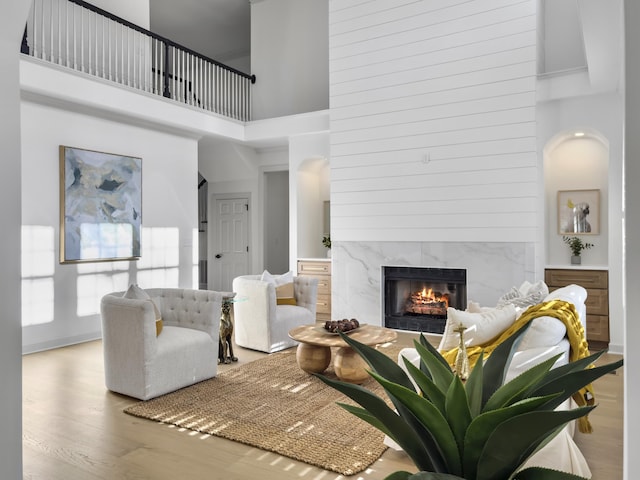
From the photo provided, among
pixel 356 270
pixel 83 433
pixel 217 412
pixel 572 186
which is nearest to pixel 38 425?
pixel 83 433

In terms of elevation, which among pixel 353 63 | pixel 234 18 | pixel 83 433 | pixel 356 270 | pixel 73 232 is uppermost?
pixel 234 18

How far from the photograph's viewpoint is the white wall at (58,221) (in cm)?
551

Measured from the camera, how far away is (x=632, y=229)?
1.13m

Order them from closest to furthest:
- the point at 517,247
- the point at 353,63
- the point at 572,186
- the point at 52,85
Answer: the point at 52,85 < the point at 517,247 < the point at 572,186 < the point at 353,63

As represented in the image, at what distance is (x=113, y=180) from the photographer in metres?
6.38

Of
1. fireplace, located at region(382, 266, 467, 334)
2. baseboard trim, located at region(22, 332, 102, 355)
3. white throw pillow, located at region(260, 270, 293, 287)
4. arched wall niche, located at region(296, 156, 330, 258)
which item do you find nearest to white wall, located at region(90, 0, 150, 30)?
arched wall niche, located at region(296, 156, 330, 258)

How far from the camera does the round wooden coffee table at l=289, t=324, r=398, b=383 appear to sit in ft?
13.5

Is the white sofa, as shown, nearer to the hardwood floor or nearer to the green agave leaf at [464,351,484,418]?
the hardwood floor

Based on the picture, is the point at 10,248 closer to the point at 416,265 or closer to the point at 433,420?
the point at 433,420

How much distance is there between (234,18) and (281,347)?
680 cm

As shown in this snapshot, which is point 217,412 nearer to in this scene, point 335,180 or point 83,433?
point 83,433

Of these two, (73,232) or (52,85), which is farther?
(73,232)

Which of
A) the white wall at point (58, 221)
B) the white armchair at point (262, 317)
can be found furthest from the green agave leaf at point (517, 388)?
the white wall at point (58, 221)

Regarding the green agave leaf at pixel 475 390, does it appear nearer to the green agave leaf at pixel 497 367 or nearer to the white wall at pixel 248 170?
the green agave leaf at pixel 497 367
